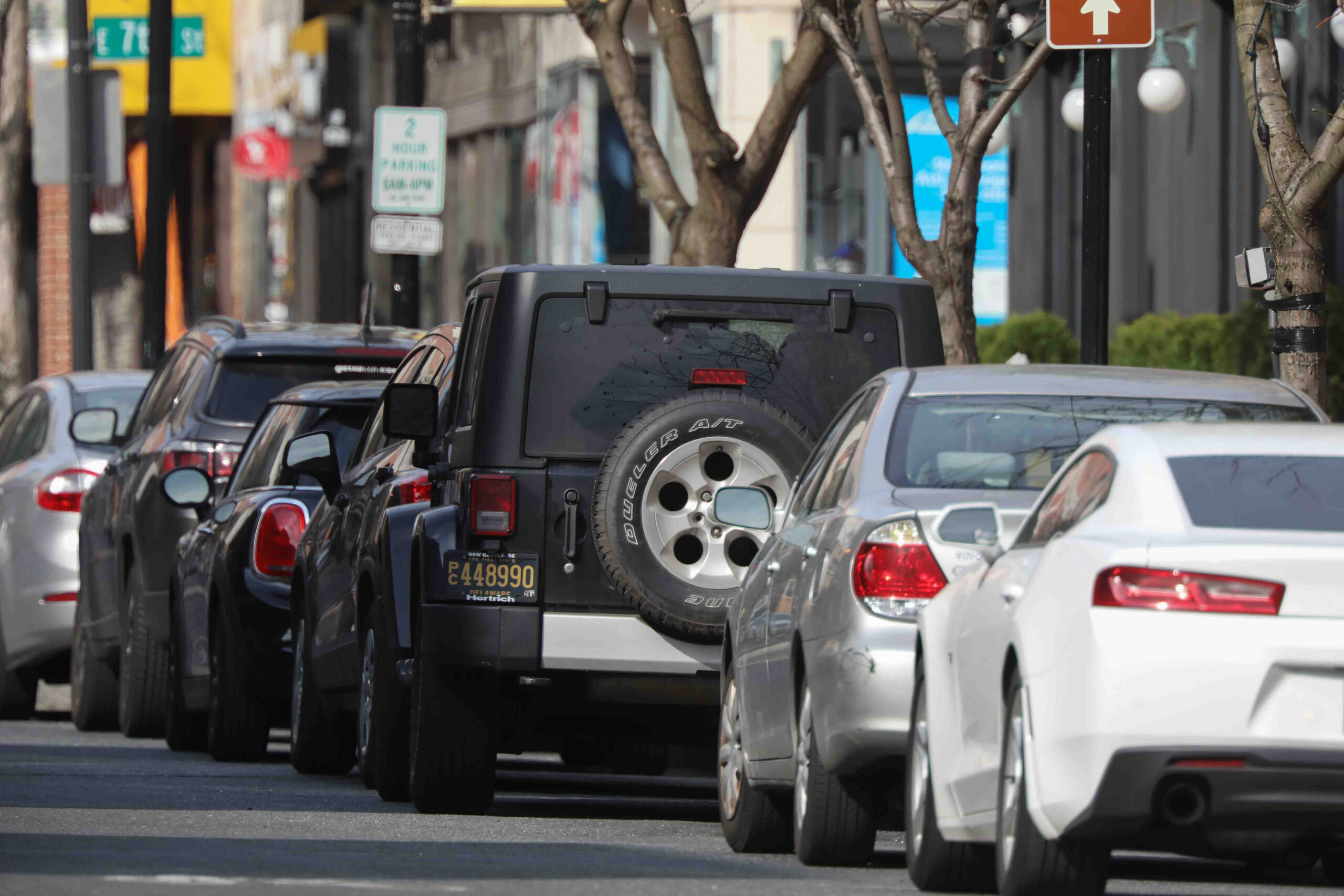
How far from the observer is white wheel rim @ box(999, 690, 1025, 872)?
7145mm

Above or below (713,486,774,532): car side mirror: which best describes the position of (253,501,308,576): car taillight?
below

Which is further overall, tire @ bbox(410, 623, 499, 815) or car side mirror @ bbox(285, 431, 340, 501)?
car side mirror @ bbox(285, 431, 340, 501)

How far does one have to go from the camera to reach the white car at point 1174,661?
6.62 m

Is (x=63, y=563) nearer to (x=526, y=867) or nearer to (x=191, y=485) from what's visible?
(x=191, y=485)

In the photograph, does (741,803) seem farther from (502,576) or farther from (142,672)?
(142,672)

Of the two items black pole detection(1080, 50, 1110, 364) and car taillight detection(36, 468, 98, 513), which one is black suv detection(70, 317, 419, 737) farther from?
black pole detection(1080, 50, 1110, 364)

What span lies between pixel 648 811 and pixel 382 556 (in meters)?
1.50

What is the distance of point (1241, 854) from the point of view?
24.1ft

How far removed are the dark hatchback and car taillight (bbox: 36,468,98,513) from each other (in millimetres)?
2666

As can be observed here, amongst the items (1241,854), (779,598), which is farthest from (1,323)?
(1241,854)

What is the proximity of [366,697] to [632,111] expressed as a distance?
7.15 m

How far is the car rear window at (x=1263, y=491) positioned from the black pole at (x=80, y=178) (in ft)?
61.9

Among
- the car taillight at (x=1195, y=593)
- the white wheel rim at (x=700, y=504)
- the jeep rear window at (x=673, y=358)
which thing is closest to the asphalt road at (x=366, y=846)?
the white wheel rim at (x=700, y=504)

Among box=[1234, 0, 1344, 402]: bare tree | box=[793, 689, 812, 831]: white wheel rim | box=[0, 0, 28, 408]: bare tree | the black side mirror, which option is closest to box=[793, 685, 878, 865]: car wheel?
box=[793, 689, 812, 831]: white wheel rim
